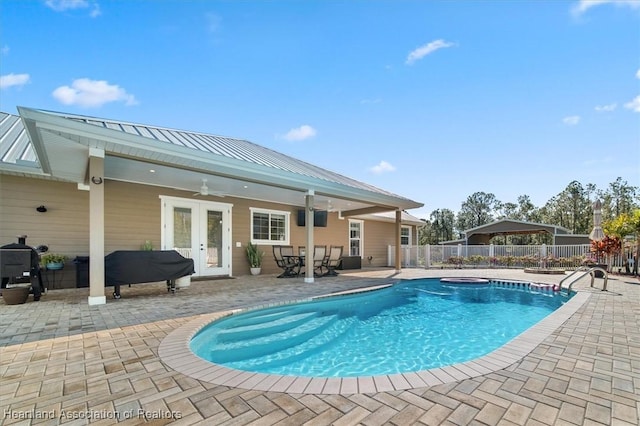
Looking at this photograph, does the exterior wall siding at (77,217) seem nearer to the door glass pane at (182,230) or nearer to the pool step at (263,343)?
the door glass pane at (182,230)

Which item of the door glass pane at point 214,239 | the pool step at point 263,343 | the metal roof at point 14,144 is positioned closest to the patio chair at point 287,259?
the door glass pane at point 214,239

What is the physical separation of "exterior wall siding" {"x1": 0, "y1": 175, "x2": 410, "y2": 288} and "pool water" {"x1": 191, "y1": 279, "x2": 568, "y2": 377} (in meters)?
4.82

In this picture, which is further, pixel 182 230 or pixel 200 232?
pixel 200 232

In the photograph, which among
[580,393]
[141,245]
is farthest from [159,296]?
[580,393]

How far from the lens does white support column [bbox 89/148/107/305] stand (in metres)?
4.99

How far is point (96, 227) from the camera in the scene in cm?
500

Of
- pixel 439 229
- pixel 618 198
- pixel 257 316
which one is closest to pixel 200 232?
pixel 257 316

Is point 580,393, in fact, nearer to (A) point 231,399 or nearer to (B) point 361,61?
(A) point 231,399

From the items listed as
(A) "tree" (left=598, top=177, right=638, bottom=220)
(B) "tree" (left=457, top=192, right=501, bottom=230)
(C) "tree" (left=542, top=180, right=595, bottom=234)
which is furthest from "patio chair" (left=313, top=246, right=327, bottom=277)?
(B) "tree" (left=457, top=192, right=501, bottom=230)

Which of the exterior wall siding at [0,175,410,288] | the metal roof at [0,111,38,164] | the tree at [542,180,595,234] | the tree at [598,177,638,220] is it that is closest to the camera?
the metal roof at [0,111,38,164]

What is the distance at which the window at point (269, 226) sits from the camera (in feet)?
34.2

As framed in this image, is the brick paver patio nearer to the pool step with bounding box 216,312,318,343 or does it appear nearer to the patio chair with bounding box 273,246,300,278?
the pool step with bounding box 216,312,318,343

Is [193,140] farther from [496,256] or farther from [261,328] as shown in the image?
[496,256]

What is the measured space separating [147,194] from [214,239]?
2239mm
